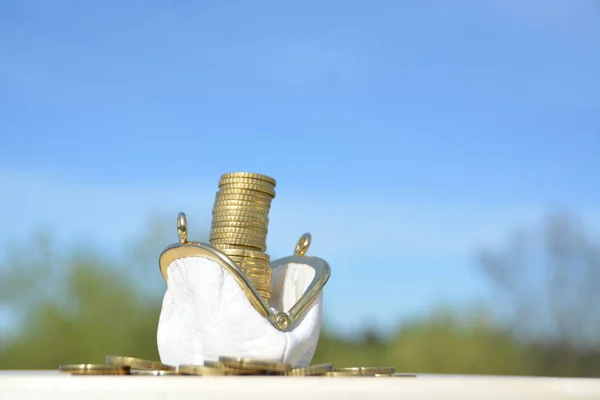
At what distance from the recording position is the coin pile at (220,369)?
2887 millimetres

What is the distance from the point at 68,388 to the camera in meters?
2.65

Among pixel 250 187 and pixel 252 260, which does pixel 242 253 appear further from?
pixel 250 187

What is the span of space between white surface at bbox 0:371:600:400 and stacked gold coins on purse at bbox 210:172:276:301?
0.93m

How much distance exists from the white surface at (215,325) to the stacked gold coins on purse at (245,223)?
0.20 metres

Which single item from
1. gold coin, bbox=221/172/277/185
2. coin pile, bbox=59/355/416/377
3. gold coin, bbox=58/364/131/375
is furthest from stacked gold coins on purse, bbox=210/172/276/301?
gold coin, bbox=58/364/131/375

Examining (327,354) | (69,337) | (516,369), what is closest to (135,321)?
(69,337)

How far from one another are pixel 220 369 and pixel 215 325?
44cm

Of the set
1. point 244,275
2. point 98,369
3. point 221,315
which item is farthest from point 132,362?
point 244,275

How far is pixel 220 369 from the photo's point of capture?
288 centimetres

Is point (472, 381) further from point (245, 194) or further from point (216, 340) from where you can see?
point (245, 194)

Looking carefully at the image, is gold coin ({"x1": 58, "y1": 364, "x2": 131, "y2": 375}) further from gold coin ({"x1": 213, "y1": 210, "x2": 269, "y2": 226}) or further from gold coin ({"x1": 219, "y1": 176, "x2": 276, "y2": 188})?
gold coin ({"x1": 219, "y1": 176, "x2": 276, "y2": 188})

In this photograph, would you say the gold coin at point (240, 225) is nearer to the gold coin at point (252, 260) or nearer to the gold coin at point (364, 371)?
the gold coin at point (252, 260)

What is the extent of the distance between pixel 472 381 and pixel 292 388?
633mm

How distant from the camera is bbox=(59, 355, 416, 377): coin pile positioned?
9.47 ft
